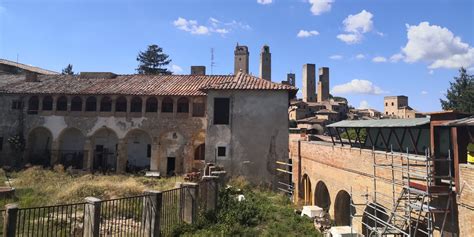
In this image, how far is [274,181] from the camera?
24.5 meters

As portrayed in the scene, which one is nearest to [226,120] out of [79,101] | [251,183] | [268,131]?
[268,131]

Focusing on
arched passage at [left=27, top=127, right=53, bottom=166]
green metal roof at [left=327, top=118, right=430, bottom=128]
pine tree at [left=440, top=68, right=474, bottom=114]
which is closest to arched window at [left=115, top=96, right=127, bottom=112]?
arched passage at [left=27, top=127, right=53, bottom=166]

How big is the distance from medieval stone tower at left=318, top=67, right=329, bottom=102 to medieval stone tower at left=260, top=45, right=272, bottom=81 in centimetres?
1454

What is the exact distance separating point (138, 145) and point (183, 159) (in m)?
5.17

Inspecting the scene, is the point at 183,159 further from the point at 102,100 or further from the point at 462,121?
the point at 462,121

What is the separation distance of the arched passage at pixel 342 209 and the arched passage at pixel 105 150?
19.7m

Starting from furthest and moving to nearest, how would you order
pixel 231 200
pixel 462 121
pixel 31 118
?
1. pixel 31 118
2. pixel 231 200
3. pixel 462 121

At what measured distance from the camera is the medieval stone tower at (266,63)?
66.8 m

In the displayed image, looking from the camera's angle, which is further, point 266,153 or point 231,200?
point 266,153

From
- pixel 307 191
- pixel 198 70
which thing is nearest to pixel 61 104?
pixel 198 70

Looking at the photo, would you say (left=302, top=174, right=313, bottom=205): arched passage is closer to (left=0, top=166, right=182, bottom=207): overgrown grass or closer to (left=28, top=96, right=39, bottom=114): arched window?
(left=0, top=166, right=182, bottom=207): overgrown grass

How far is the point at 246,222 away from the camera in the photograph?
43.3 ft

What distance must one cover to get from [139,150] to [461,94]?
35709 mm

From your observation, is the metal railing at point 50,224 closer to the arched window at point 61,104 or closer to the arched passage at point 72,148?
the arched passage at point 72,148
